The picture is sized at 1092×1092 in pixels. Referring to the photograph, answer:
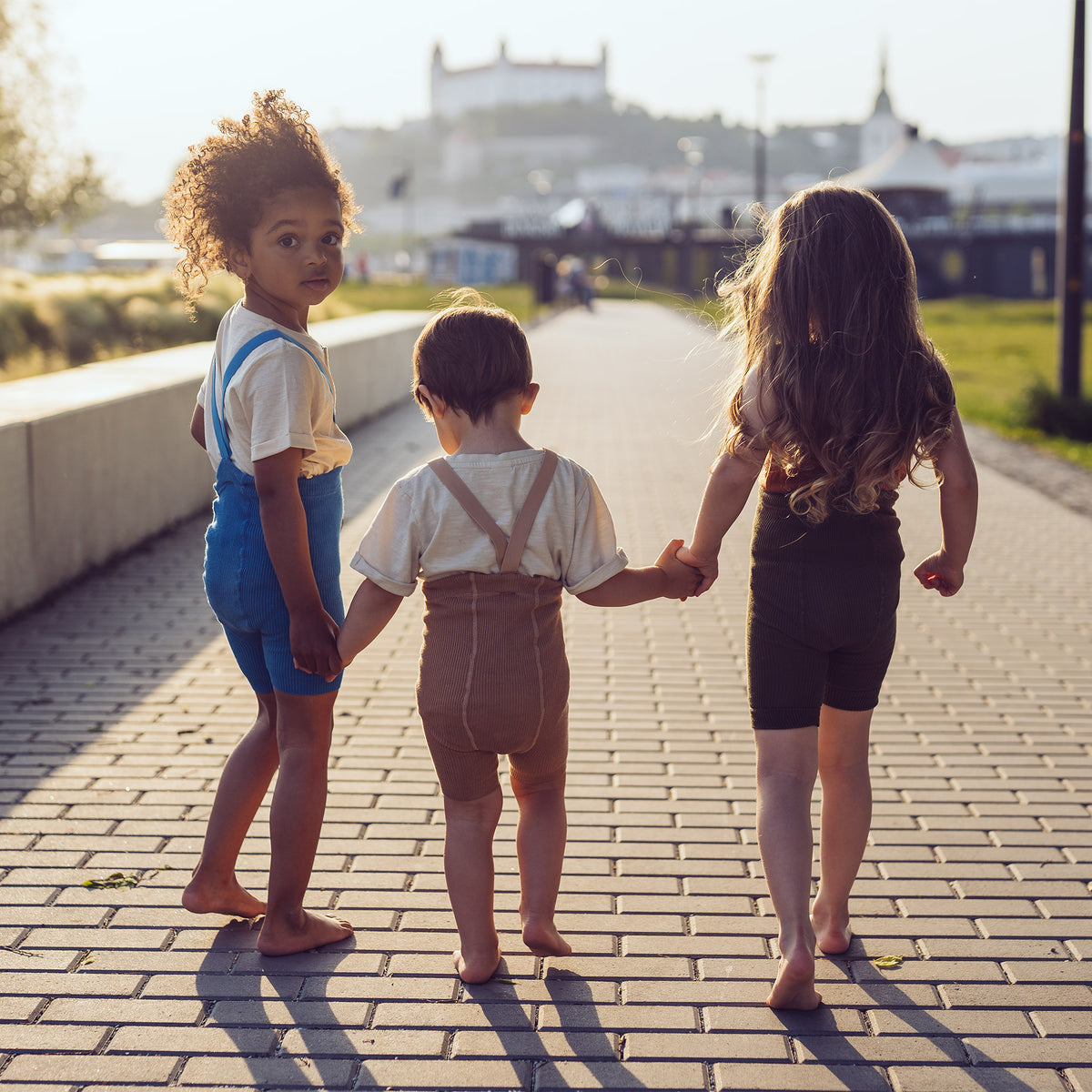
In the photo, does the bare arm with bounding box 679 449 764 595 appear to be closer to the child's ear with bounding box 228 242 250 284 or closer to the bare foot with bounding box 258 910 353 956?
the child's ear with bounding box 228 242 250 284

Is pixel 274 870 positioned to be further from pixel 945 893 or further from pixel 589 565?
pixel 945 893

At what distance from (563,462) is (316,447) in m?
0.53

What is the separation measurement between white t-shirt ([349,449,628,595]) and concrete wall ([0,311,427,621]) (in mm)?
3907

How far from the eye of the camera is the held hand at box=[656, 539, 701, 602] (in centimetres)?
298

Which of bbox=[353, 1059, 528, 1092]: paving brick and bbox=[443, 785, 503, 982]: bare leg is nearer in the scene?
bbox=[353, 1059, 528, 1092]: paving brick

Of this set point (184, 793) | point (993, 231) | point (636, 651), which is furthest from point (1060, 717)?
point (993, 231)

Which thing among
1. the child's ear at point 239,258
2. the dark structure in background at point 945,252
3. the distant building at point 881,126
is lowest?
the child's ear at point 239,258

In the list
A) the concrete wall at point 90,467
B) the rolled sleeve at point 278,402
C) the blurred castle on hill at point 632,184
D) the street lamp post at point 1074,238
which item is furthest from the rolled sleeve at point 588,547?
the blurred castle on hill at point 632,184

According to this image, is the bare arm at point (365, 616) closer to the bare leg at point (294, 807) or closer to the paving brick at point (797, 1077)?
the bare leg at point (294, 807)

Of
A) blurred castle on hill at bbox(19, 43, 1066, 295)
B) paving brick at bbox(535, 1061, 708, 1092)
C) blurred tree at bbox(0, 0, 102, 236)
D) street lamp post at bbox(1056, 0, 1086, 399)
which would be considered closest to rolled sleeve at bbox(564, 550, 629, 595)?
paving brick at bbox(535, 1061, 708, 1092)

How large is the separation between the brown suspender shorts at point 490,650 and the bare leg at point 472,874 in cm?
14

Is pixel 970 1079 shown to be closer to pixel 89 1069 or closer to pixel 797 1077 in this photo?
pixel 797 1077

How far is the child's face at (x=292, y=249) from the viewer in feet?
9.38

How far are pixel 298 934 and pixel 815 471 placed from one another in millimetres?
1529
